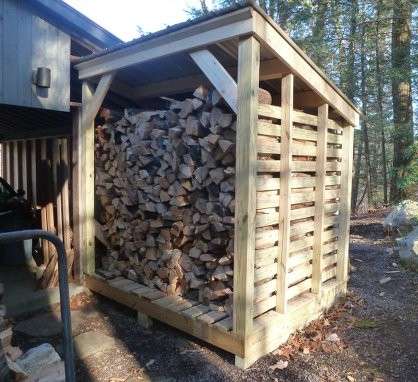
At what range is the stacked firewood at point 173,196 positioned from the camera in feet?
10.7

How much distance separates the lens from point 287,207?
3312mm

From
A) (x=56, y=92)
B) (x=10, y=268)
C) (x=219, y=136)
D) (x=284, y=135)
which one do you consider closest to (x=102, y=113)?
(x=56, y=92)

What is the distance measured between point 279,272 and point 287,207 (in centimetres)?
61

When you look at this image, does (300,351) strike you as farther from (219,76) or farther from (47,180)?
(47,180)

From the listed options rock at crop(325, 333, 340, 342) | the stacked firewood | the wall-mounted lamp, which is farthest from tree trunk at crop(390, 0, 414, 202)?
the wall-mounted lamp

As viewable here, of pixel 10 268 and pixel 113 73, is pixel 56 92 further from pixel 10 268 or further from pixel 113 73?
pixel 10 268

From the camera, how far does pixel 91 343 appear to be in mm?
3451

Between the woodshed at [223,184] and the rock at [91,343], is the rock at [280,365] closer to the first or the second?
the woodshed at [223,184]

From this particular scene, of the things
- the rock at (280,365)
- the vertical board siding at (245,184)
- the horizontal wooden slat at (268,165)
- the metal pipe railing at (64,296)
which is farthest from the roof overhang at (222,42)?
the rock at (280,365)

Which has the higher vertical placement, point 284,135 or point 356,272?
point 284,135

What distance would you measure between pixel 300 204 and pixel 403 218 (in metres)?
4.01

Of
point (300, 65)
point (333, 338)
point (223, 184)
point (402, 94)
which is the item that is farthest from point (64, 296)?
point (402, 94)

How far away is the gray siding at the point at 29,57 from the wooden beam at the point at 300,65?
2.45 meters

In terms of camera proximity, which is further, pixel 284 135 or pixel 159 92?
pixel 159 92
